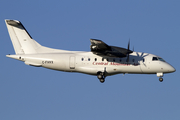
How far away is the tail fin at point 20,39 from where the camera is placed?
2836cm

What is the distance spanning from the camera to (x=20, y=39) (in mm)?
28672

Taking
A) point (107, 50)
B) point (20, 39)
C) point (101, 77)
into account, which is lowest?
point (101, 77)

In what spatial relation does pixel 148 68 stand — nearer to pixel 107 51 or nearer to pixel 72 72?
pixel 107 51

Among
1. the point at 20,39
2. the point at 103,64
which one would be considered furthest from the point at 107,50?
the point at 20,39

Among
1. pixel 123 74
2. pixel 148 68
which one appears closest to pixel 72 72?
pixel 123 74

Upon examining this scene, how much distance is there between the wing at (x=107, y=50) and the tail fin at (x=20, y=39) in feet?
21.0

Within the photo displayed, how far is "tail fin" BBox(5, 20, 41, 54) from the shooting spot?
2836 centimetres

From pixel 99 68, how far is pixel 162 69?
19.2 feet

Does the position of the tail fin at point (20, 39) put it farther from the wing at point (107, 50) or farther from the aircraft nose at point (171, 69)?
the aircraft nose at point (171, 69)

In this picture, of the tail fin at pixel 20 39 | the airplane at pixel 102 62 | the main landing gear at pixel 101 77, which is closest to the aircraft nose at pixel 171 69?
the airplane at pixel 102 62

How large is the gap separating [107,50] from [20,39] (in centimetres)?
900

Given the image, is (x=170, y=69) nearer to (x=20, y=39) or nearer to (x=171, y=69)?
(x=171, y=69)

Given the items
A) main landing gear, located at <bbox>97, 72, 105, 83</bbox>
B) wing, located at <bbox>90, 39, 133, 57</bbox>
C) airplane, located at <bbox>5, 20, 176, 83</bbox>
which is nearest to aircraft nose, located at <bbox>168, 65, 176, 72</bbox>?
airplane, located at <bbox>5, 20, 176, 83</bbox>

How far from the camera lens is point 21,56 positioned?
27.4 meters
